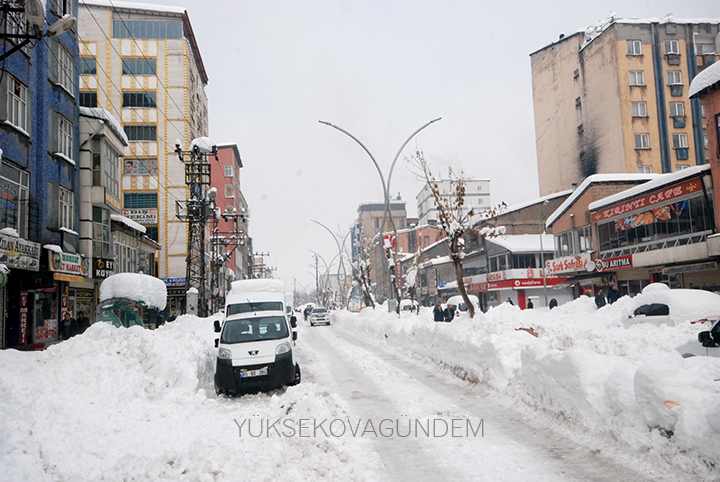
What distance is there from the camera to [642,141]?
49906 mm

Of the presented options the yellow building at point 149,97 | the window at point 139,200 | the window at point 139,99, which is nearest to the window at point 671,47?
the yellow building at point 149,97

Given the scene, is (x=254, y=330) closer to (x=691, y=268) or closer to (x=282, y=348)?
(x=282, y=348)

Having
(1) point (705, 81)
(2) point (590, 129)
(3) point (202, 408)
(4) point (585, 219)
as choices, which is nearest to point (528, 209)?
(2) point (590, 129)

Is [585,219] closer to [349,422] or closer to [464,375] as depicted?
[464,375]

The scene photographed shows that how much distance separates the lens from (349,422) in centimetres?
819

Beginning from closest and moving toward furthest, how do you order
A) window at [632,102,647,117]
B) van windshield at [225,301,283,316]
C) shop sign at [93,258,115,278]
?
van windshield at [225,301,283,316], shop sign at [93,258,115,278], window at [632,102,647,117]

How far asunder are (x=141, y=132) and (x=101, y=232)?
28.5m

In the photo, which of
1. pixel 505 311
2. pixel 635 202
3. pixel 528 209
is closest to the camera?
pixel 505 311

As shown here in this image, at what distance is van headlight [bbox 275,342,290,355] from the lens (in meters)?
11.1

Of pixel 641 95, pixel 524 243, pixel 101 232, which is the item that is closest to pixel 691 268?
pixel 524 243

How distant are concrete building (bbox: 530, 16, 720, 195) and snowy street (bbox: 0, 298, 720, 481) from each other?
44.3 meters

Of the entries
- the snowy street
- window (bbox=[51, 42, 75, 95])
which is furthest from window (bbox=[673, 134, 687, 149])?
window (bbox=[51, 42, 75, 95])

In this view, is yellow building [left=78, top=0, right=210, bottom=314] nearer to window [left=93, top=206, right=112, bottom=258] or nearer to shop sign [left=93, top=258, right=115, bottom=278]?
window [left=93, top=206, right=112, bottom=258]

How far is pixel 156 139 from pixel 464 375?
4686 centimetres
